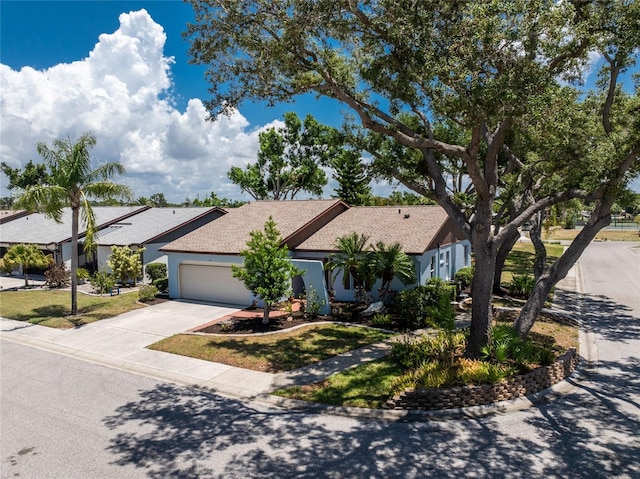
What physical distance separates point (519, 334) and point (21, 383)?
14.1 meters

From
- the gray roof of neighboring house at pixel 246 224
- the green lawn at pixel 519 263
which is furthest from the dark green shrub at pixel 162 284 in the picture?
the green lawn at pixel 519 263

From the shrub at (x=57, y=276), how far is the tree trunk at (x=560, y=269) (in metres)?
25.9

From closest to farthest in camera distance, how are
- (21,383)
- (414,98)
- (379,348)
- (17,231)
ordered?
(21,383) < (414,98) < (379,348) < (17,231)

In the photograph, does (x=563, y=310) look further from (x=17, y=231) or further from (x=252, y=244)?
(x=17, y=231)

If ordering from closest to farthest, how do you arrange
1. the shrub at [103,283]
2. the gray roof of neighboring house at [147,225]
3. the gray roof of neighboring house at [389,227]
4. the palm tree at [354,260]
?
the palm tree at [354,260]
the gray roof of neighboring house at [389,227]
the shrub at [103,283]
the gray roof of neighboring house at [147,225]

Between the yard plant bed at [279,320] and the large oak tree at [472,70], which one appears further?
the yard plant bed at [279,320]

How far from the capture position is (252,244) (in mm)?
15891

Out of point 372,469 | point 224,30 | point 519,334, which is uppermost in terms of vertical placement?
point 224,30

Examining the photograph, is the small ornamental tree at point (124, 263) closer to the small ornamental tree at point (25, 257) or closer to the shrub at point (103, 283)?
the shrub at point (103, 283)

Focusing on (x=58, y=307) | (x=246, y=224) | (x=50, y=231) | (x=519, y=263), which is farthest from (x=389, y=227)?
(x=50, y=231)

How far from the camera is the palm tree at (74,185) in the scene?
17362 millimetres

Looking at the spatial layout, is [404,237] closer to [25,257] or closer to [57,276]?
[57,276]

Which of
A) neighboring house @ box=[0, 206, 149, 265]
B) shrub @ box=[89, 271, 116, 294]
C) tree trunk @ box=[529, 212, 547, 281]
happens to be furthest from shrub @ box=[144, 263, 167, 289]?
tree trunk @ box=[529, 212, 547, 281]

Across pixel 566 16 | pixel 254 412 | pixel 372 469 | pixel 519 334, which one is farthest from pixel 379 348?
pixel 566 16
